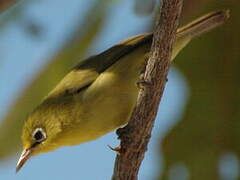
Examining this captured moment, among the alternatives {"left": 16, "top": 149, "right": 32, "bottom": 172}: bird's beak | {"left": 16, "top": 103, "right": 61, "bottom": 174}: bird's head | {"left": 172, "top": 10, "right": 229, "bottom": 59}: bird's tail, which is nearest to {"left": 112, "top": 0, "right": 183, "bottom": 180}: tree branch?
{"left": 172, "top": 10, "right": 229, "bottom": 59}: bird's tail

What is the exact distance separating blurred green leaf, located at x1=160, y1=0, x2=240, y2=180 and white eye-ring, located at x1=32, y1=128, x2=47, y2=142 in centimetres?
73

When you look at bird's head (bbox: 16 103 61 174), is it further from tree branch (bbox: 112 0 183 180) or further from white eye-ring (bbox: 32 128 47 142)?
tree branch (bbox: 112 0 183 180)

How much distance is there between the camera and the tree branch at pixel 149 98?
4.03m

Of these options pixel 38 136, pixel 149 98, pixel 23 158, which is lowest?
pixel 149 98

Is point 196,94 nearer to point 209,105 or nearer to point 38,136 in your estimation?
point 209,105

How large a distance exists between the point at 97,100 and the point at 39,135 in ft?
1.49

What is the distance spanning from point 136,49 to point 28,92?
0.74 meters

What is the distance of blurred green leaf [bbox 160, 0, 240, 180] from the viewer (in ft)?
17.3

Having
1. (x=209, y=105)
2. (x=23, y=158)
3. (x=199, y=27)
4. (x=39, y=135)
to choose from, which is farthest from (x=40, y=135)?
(x=199, y=27)

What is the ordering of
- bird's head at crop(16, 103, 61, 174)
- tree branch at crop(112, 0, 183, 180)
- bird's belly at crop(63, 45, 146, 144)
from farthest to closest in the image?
1. bird's head at crop(16, 103, 61, 174)
2. bird's belly at crop(63, 45, 146, 144)
3. tree branch at crop(112, 0, 183, 180)

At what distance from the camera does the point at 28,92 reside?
535 centimetres

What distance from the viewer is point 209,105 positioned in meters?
5.33

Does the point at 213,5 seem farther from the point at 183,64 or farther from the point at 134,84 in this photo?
the point at 134,84

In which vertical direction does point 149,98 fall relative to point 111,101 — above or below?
below
